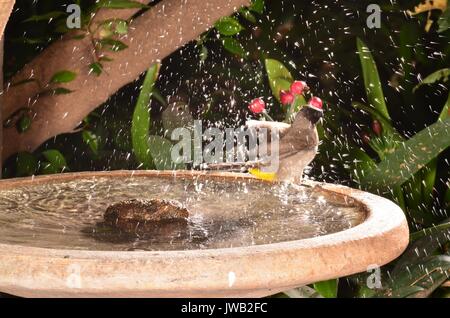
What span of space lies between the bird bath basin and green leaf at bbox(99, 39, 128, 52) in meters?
0.52

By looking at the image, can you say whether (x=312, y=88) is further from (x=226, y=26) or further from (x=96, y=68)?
(x=96, y=68)

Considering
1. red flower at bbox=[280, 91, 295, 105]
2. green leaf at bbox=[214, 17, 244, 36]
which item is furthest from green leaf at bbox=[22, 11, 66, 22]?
red flower at bbox=[280, 91, 295, 105]

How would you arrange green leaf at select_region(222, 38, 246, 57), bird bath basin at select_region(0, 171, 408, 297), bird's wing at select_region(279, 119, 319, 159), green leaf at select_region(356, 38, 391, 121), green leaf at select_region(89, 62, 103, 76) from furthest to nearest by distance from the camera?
green leaf at select_region(222, 38, 246, 57), green leaf at select_region(356, 38, 391, 121), green leaf at select_region(89, 62, 103, 76), bird's wing at select_region(279, 119, 319, 159), bird bath basin at select_region(0, 171, 408, 297)

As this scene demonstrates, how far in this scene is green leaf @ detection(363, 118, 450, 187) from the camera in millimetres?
2322

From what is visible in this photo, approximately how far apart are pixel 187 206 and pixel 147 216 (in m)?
0.23

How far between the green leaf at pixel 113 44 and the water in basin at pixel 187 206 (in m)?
0.55

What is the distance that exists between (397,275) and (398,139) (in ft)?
1.91

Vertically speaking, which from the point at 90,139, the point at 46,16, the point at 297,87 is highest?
the point at 46,16

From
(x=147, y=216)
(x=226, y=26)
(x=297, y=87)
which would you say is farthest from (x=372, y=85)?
(x=147, y=216)

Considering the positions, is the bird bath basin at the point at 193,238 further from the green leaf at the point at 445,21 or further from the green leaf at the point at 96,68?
the green leaf at the point at 445,21

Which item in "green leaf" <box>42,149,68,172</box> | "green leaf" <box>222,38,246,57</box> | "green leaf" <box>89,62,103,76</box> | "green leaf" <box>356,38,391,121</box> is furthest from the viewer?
"green leaf" <box>222,38,246,57</box>

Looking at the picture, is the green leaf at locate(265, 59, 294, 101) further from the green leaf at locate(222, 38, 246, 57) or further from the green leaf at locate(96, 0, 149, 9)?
the green leaf at locate(96, 0, 149, 9)

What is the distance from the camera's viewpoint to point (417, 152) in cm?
233

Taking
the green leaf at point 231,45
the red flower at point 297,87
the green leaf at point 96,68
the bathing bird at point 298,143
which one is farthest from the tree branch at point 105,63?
the bathing bird at point 298,143
